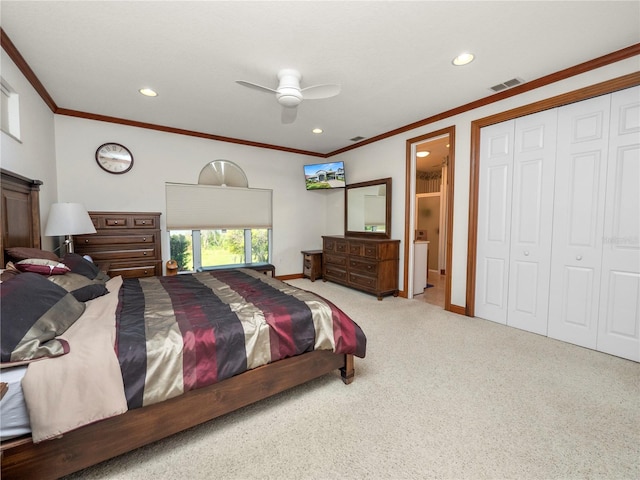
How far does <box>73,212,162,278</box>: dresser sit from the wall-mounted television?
283 centimetres

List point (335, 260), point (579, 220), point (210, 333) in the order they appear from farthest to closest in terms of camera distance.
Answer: point (335, 260) → point (579, 220) → point (210, 333)

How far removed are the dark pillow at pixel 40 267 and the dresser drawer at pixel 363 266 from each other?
12.0ft

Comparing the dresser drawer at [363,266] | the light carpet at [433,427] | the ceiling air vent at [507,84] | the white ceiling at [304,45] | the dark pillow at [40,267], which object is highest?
the ceiling air vent at [507,84]

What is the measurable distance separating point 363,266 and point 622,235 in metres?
3.00

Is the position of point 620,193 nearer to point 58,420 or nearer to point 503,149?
point 503,149

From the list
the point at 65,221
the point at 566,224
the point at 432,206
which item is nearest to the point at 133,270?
the point at 65,221

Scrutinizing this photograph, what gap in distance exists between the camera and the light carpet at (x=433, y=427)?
1440mm

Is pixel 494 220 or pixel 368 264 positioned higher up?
pixel 494 220

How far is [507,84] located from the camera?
3.01 metres

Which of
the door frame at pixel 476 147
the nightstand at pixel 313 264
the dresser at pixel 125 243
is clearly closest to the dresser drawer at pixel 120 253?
the dresser at pixel 125 243

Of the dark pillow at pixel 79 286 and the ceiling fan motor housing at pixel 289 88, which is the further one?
the ceiling fan motor housing at pixel 289 88

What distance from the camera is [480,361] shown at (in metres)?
2.51

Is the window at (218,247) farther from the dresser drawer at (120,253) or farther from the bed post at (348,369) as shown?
the bed post at (348,369)

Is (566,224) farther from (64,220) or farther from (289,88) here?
(64,220)
